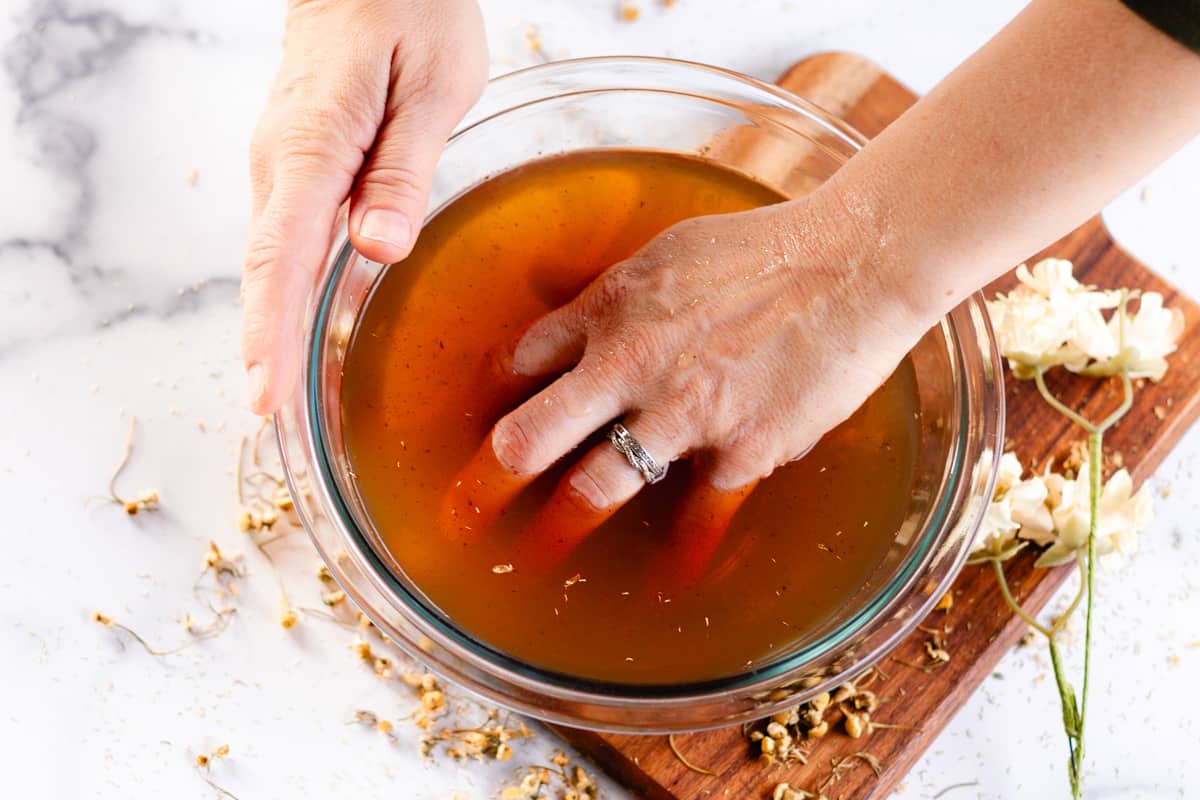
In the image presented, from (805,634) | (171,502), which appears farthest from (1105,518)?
(171,502)

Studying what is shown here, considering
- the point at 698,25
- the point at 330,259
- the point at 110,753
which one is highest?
the point at 698,25

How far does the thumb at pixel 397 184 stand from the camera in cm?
81

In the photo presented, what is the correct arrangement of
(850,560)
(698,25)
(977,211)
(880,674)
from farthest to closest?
(698,25)
(880,674)
(850,560)
(977,211)

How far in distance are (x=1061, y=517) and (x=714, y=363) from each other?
39 centimetres

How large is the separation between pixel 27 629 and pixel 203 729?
198 mm

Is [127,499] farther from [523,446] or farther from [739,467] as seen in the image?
[739,467]

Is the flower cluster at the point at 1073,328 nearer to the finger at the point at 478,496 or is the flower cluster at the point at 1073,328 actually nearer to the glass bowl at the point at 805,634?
the glass bowl at the point at 805,634

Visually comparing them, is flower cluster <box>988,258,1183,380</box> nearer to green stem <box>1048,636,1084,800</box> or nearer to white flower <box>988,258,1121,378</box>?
white flower <box>988,258,1121,378</box>

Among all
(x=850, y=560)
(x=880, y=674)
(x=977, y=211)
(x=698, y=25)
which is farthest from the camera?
(x=698, y=25)

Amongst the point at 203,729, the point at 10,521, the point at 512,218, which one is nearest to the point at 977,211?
the point at 512,218

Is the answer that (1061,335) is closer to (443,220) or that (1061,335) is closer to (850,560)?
(850,560)

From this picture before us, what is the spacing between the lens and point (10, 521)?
108 cm

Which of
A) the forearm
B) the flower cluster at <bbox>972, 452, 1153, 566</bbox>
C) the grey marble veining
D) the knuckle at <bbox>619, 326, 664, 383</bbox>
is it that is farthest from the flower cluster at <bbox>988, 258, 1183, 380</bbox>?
the grey marble veining

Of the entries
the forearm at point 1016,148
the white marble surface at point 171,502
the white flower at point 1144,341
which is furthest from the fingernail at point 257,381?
the white flower at point 1144,341
